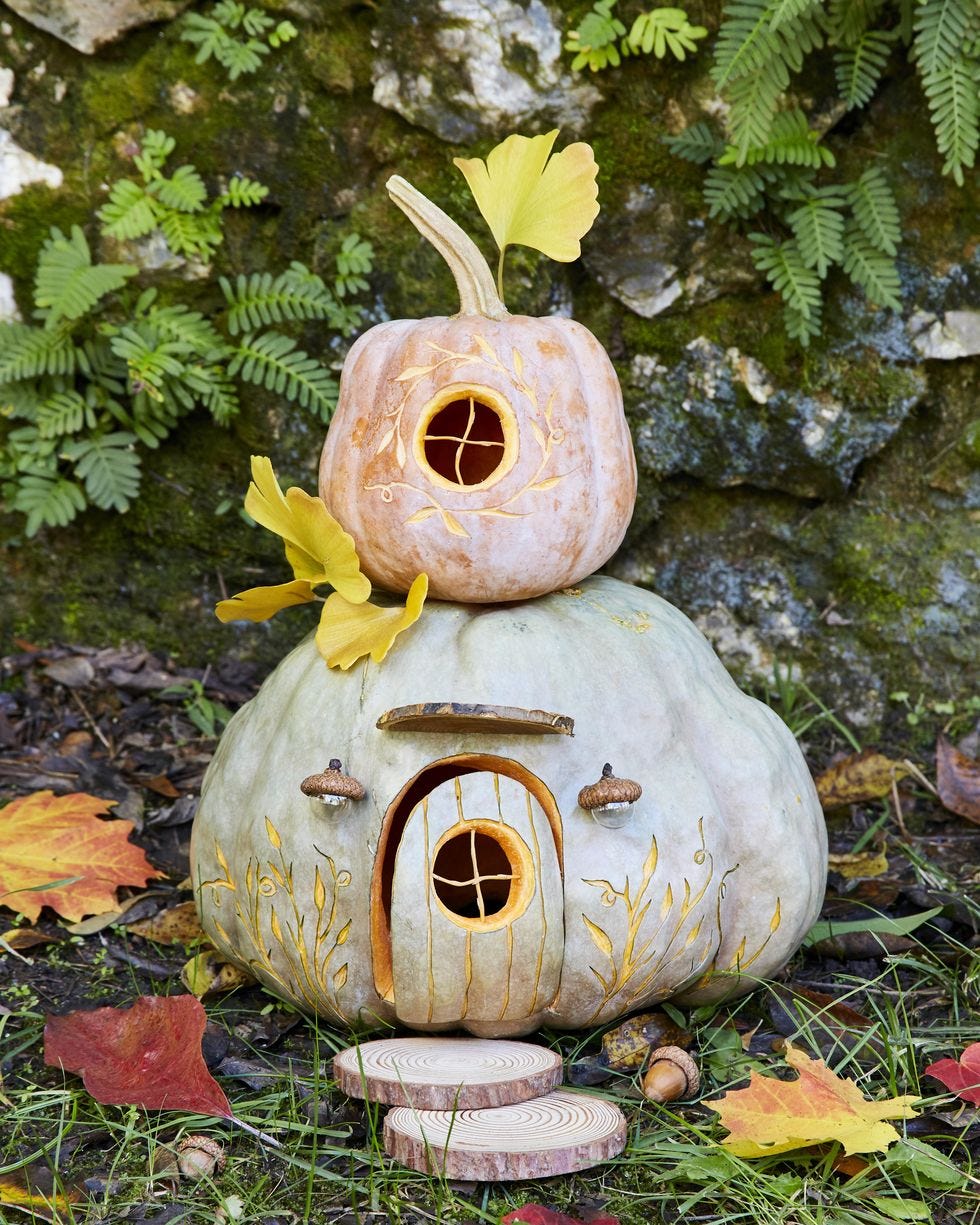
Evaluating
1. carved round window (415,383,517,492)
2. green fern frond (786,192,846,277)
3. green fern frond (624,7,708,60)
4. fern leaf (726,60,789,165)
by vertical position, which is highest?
green fern frond (624,7,708,60)

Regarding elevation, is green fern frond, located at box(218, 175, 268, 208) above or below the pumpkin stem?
above

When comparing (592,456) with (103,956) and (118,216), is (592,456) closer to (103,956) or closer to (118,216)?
(103,956)

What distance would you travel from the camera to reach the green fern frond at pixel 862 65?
11.7ft

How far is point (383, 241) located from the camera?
3977 mm

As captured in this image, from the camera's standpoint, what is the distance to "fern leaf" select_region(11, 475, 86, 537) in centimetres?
396

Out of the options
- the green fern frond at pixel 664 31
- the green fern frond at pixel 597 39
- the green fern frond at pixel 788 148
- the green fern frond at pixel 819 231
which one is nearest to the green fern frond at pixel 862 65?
the green fern frond at pixel 788 148

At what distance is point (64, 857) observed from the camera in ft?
10.8

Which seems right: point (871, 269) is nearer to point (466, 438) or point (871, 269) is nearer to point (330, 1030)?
point (466, 438)

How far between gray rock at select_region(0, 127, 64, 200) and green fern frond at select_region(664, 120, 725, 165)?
6.26 feet

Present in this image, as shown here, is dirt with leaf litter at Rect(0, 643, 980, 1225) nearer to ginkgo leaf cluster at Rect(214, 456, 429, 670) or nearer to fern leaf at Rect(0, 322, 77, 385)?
ginkgo leaf cluster at Rect(214, 456, 429, 670)

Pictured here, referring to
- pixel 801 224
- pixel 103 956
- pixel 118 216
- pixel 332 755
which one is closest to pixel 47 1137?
pixel 103 956

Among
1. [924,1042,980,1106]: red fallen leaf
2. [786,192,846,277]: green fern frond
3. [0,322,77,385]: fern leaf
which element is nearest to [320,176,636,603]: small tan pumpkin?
[786,192,846,277]: green fern frond

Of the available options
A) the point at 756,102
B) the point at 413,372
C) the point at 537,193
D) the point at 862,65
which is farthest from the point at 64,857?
the point at 862,65

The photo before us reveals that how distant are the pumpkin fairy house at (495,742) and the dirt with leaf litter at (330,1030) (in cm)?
16
